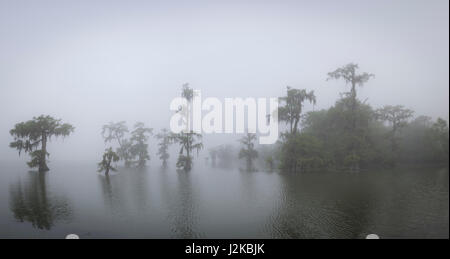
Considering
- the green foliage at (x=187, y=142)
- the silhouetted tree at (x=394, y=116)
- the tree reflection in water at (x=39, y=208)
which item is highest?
the silhouetted tree at (x=394, y=116)

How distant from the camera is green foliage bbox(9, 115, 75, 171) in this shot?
3931 cm

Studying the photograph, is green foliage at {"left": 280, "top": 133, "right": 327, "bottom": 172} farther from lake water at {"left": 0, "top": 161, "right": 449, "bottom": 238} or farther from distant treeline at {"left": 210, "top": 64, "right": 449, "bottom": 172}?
lake water at {"left": 0, "top": 161, "right": 449, "bottom": 238}

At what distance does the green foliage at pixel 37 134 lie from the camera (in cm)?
3931

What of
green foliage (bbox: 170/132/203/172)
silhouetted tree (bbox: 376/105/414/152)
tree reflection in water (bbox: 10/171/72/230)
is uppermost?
silhouetted tree (bbox: 376/105/414/152)

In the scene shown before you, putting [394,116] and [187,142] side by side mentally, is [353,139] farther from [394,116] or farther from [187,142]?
[187,142]

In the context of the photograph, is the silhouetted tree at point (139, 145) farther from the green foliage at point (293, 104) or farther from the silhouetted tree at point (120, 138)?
the green foliage at point (293, 104)

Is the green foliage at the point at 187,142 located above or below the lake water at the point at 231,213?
above

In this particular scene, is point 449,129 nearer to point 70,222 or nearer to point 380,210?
point 380,210

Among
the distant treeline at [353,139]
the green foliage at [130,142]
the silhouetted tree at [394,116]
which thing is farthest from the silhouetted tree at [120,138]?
the silhouetted tree at [394,116]

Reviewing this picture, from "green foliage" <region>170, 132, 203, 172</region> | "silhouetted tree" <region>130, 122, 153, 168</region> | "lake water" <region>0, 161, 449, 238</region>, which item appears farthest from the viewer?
"silhouetted tree" <region>130, 122, 153, 168</region>

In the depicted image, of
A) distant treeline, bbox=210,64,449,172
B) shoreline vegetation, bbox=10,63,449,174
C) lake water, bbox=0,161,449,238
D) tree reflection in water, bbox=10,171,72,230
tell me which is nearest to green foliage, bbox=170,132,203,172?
shoreline vegetation, bbox=10,63,449,174

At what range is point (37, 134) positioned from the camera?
40.7 meters
